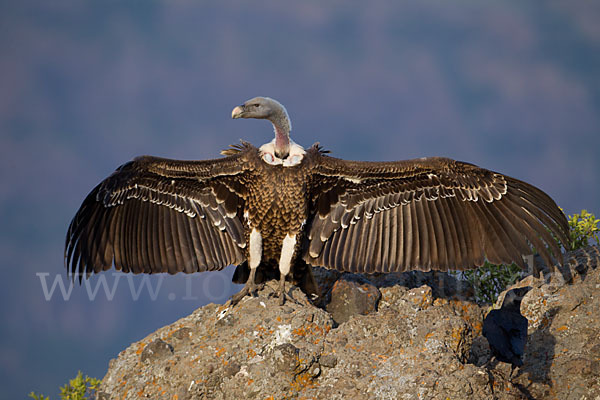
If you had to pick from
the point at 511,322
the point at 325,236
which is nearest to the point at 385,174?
the point at 325,236

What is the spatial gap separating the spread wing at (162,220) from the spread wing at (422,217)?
3.65 feet

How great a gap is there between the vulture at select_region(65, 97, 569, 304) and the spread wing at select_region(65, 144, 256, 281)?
0.04 feet


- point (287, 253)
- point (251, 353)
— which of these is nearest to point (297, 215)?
point (287, 253)

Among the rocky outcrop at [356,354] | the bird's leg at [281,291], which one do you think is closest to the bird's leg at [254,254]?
the rocky outcrop at [356,354]

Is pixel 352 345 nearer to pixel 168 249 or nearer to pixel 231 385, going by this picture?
pixel 231 385

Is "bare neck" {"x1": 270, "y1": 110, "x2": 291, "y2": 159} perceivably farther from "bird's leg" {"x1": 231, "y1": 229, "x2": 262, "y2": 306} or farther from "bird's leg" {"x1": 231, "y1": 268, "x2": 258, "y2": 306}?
"bird's leg" {"x1": 231, "y1": 268, "x2": 258, "y2": 306}

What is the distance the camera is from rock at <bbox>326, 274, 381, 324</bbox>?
7875 millimetres

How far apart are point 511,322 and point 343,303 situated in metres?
2.02

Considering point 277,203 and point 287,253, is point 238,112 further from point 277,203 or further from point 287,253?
point 287,253

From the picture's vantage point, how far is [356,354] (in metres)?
6.58

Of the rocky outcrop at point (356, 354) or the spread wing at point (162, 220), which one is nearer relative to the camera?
the rocky outcrop at point (356, 354)

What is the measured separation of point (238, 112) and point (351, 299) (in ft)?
8.88

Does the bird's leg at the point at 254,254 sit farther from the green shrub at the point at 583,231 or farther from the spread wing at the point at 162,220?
the green shrub at the point at 583,231

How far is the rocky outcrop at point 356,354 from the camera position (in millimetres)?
6277
